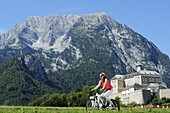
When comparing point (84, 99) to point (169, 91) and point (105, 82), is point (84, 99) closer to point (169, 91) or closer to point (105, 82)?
point (169, 91)

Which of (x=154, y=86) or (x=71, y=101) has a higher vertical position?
(x=154, y=86)

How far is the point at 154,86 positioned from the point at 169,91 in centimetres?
3964

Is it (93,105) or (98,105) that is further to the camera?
(93,105)

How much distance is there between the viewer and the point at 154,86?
180375 millimetres

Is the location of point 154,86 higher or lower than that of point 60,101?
higher

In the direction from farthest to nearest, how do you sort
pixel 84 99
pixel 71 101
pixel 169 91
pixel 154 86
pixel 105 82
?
pixel 154 86, pixel 71 101, pixel 84 99, pixel 169 91, pixel 105 82

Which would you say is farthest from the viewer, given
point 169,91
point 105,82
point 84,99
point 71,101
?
point 71,101

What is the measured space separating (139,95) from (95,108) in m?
128

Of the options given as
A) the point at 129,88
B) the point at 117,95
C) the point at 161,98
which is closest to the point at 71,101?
the point at 117,95

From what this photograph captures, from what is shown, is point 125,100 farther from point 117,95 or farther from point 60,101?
point 60,101

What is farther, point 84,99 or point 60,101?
point 60,101

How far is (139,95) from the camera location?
146 m

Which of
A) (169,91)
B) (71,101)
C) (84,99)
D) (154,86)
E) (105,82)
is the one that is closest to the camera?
(105,82)

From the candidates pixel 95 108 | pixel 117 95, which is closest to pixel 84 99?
pixel 117 95
